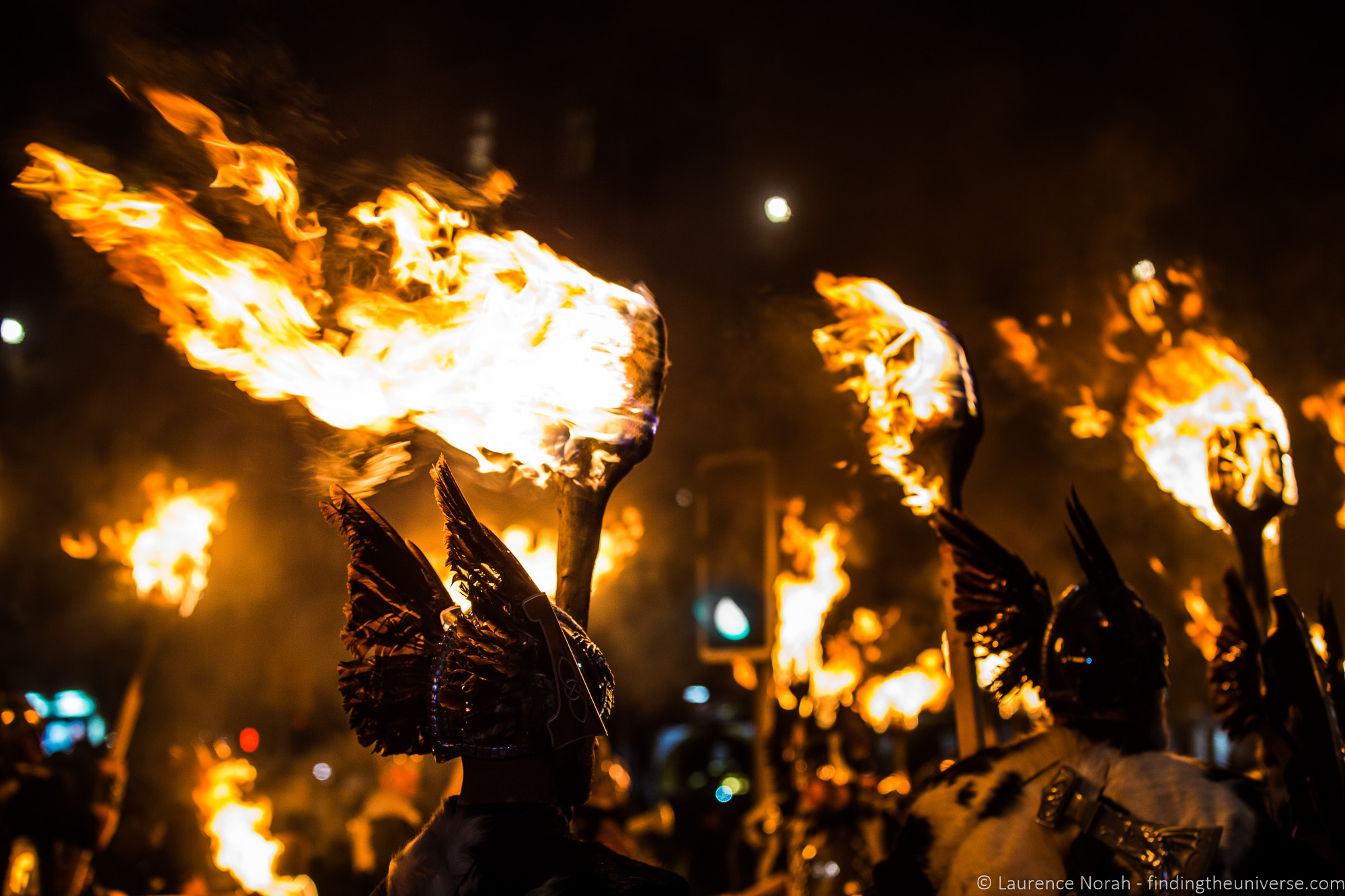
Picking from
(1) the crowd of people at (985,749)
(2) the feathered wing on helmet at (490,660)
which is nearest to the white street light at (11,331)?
(1) the crowd of people at (985,749)

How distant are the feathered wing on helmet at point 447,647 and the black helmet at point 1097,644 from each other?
189 cm

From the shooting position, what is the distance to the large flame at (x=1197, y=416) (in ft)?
16.6

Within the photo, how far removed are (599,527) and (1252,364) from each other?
831 cm

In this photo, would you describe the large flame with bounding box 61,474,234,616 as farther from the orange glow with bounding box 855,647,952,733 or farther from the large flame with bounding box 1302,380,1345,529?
the large flame with bounding box 1302,380,1345,529

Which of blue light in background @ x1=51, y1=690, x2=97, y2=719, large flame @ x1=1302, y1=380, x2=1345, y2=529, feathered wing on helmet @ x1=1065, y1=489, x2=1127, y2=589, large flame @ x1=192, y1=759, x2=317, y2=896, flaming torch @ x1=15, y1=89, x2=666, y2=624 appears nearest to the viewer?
flaming torch @ x1=15, y1=89, x2=666, y2=624

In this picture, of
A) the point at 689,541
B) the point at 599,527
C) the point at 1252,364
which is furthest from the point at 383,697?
the point at 689,541

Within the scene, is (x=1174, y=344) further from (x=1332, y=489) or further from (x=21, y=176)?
(x=21, y=176)

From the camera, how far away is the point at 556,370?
290cm

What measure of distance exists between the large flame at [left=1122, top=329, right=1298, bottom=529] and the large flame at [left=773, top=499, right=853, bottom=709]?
4868 mm

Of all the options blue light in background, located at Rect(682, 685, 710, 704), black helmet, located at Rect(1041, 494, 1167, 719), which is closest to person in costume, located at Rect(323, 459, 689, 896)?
black helmet, located at Rect(1041, 494, 1167, 719)

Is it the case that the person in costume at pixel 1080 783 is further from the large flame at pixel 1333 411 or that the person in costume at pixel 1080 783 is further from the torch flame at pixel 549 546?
the large flame at pixel 1333 411

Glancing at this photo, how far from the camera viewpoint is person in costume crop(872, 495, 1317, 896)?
267 centimetres

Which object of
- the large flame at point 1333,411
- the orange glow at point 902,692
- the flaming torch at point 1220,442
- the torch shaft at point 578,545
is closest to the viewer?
the torch shaft at point 578,545

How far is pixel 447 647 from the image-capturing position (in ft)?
6.63
